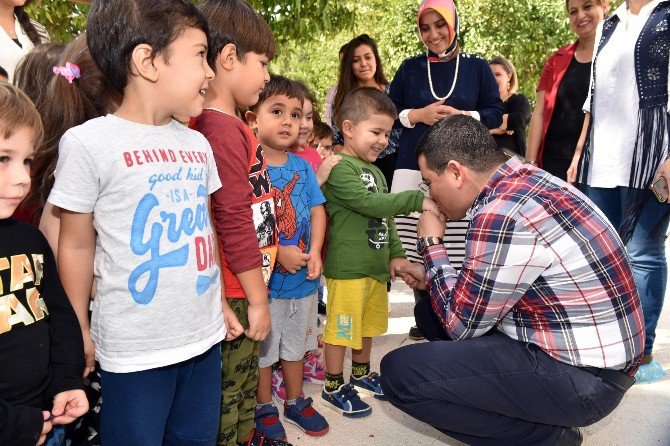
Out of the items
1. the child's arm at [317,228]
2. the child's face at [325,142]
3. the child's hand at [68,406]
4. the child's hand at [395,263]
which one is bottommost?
the child's hand at [395,263]

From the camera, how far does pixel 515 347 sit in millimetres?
2158

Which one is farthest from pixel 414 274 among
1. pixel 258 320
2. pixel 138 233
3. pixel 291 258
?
pixel 138 233

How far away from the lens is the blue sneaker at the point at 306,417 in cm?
266

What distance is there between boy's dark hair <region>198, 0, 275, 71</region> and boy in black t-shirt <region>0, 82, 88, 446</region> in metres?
0.71

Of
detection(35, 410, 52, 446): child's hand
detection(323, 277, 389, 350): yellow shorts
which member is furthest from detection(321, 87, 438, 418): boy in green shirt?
detection(35, 410, 52, 446): child's hand

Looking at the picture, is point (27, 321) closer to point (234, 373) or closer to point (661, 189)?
point (234, 373)

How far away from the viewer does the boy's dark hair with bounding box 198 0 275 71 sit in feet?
6.59

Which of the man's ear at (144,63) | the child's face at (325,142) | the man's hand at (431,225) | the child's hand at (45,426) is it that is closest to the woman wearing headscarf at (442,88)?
the man's hand at (431,225)

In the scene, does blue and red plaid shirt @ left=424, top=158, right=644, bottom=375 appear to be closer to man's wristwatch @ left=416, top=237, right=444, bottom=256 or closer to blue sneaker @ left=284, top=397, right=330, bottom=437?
man's wristwatch @ left=416, top=237, right=444, bottom=256

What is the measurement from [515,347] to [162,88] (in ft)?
4.86

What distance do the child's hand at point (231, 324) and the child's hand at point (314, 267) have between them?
66 centimetres

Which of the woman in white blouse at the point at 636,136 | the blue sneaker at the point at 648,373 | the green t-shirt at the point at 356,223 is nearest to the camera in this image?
the green t-shirt at the point at 356,223

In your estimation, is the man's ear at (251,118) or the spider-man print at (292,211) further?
the man's ear at (251,118)

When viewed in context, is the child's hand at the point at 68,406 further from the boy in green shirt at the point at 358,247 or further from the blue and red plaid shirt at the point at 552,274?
the boy in green shirt at the point at 358,247
